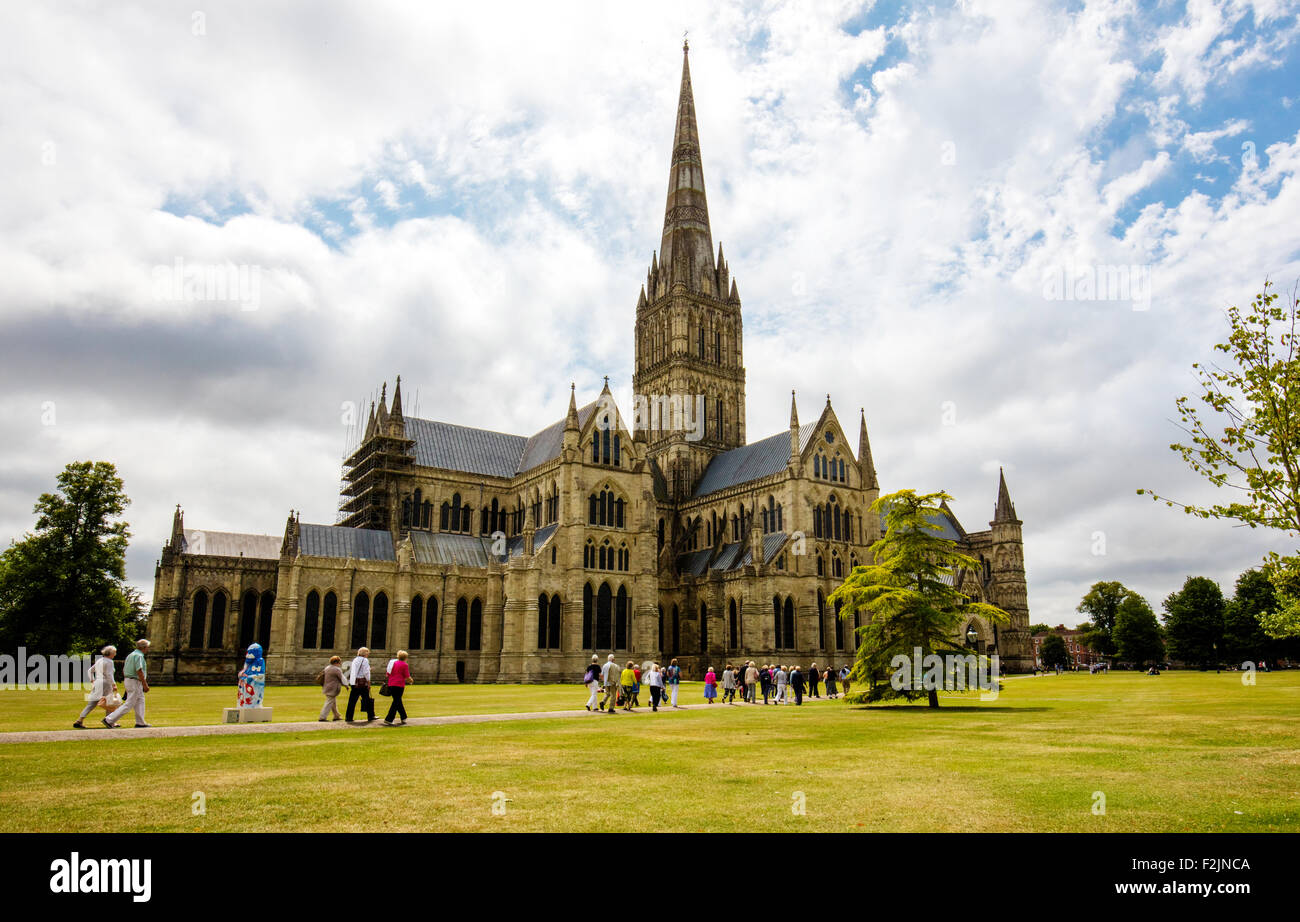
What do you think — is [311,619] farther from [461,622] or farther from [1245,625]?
[1245,625]

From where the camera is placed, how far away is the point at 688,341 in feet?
267

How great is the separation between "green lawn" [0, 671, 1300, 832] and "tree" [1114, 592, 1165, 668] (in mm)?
94164

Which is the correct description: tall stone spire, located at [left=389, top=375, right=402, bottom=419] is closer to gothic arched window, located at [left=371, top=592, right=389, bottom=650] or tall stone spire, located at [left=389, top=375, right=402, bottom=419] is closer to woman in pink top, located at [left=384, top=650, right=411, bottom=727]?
gothic arched window, located at [left=371, top=592, right=389, bottom=650]

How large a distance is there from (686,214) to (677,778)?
263ft

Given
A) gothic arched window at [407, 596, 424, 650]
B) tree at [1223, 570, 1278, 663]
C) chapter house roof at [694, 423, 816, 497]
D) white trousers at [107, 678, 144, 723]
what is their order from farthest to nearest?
tree at [1223, 570, 1278, 663]
chapter house roof at [694, 423, 816, 497]
gothic arched window at [407, 596, 424, 650]
white trousers at [107, 678, 144, 723]

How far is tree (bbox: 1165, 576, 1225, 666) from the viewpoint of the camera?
96.6 m

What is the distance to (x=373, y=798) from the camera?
10125 millimetres

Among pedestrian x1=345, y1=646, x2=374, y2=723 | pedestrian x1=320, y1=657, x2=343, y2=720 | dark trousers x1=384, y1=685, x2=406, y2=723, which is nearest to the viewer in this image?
dark trousers x1=384, y1=685, x2=406, y2=723

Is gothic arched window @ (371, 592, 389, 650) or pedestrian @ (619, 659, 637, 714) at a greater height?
gothic arched window @ (371, 592, 389, 650)

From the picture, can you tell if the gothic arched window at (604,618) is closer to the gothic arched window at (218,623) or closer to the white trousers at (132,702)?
the gothic arched window at (218,623)

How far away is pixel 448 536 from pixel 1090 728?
1907 inches

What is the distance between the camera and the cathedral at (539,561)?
54.2 m

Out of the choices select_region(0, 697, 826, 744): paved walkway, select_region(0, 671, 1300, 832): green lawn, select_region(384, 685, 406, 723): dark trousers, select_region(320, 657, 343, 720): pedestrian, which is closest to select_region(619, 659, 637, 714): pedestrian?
select_region(0, 697, 826, 744): paved walkway
